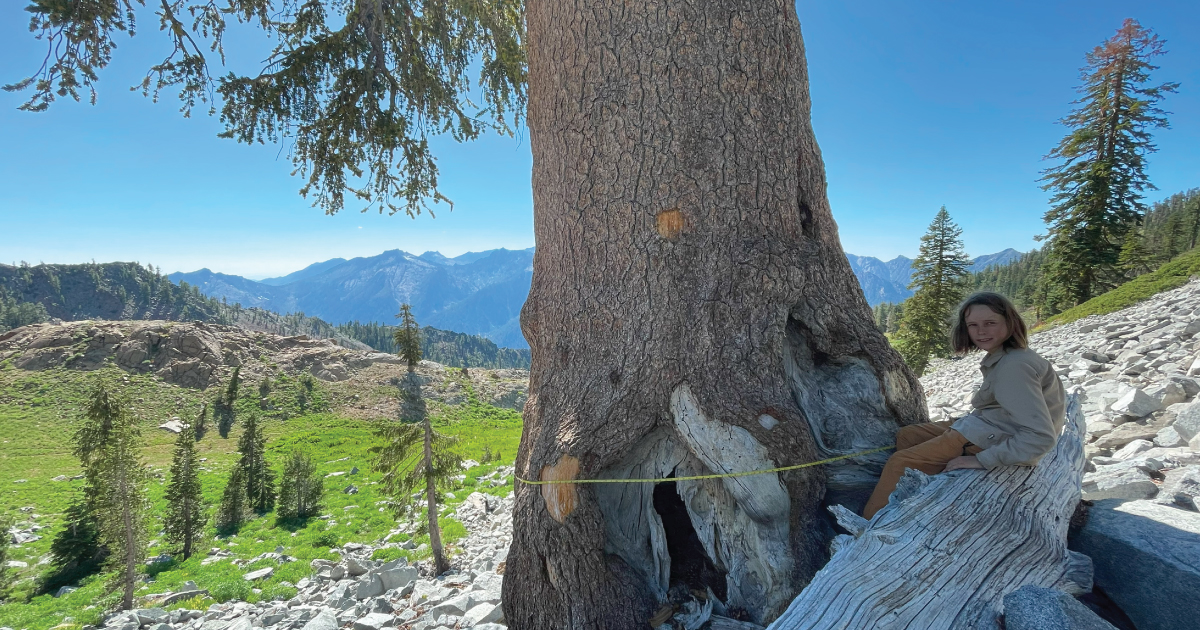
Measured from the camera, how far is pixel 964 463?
271cm

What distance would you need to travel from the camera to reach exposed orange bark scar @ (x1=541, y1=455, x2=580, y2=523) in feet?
9.64

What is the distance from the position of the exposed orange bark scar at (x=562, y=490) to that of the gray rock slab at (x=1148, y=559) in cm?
286

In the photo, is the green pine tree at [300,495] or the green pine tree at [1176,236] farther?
the green pine tree at [1176,236]

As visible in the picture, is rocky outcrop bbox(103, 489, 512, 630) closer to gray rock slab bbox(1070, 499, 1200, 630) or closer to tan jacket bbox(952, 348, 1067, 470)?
tan jacket bbox(952, 348, 1067, 470)

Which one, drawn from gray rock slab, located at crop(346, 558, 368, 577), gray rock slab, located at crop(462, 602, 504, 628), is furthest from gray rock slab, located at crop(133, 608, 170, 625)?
gray rock slab, located at crop(462, 602, 504, 628)

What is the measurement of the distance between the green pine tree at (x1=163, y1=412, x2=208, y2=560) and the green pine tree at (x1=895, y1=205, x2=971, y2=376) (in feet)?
100

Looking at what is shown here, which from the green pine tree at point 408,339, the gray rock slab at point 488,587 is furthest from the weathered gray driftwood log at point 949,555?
the green pine tree at point 408,339

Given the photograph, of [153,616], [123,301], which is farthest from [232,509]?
[123,301]

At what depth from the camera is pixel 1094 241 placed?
2372cm

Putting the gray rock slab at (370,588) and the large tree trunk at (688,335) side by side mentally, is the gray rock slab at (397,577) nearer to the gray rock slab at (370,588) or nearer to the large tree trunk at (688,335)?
the gray rock slab at (370,588)

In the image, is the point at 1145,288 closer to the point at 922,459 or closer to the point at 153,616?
the point at 922,459

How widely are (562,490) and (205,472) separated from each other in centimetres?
4126

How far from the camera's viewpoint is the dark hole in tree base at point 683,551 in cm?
320

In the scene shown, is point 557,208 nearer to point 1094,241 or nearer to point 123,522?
point 123,522
